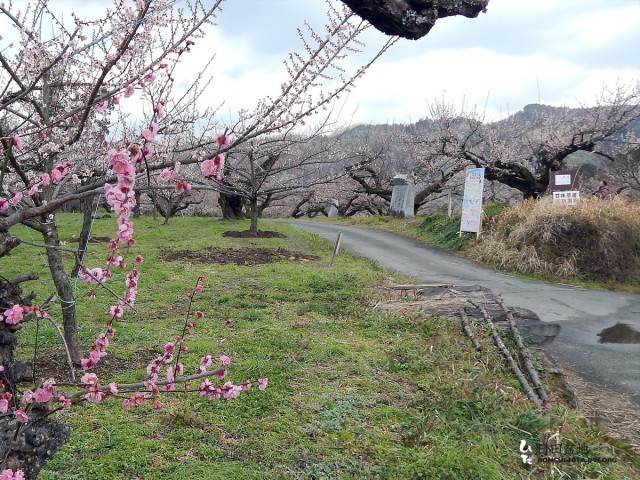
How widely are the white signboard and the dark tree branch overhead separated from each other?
11.4 meters

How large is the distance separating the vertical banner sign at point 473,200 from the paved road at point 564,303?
1.12 meters

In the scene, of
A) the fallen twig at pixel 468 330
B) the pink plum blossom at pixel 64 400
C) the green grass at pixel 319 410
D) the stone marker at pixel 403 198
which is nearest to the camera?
the pink plum blossom at pixel 64 400

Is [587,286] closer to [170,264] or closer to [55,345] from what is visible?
[170,264]

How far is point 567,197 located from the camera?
494 inches

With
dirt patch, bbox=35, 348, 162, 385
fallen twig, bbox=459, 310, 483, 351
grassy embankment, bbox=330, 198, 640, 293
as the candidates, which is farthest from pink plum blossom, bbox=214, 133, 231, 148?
grassy embankment, bbox=330, 198, 640, 293

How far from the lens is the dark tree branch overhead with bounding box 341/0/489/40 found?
2049mm

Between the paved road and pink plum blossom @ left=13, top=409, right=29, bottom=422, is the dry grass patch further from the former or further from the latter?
pink plum blossom @ left=13, top=409, right=29, bottom=422

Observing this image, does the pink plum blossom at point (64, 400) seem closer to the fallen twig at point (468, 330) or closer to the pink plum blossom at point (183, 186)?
the pink plum blossom at point (183, 186)

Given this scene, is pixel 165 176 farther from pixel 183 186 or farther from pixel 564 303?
pixel 564 303

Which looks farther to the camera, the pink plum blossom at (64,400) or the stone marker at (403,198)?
the stone marker at (403,198)

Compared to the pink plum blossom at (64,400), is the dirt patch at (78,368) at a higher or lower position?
lower

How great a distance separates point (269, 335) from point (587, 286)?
7565mm

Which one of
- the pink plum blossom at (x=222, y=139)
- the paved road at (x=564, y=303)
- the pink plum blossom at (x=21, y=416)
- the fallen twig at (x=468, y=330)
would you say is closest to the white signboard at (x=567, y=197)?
the paved road at (x=564, y=303)

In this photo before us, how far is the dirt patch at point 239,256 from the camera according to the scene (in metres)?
10.5
